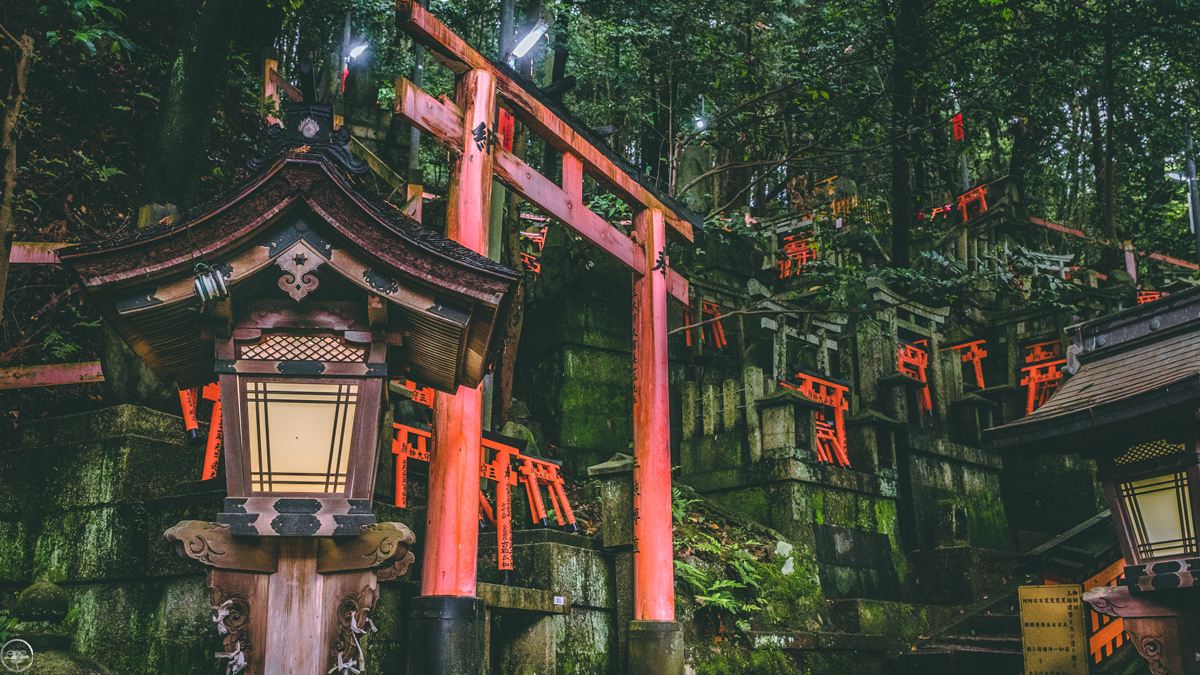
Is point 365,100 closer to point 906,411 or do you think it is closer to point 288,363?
point 906,411

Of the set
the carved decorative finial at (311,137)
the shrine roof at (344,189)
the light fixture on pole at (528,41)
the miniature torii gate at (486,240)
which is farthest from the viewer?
the light fixture on pole at (528,41)

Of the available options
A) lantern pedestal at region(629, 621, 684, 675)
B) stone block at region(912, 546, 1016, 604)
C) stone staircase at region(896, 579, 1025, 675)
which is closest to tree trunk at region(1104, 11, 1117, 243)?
stone block at region(912, 546, 1016, 604)

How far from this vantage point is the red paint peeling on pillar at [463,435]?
6.62 meters

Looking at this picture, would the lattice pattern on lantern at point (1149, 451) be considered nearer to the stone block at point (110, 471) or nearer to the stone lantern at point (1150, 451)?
the stone lantern at point (1150, 451)

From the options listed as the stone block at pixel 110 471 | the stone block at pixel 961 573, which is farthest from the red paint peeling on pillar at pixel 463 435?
the stone block at pixel 961 573

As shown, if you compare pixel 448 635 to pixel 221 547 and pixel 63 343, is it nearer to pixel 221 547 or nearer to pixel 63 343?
pixel 221 547

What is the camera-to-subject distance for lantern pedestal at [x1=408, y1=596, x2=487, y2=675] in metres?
6.29

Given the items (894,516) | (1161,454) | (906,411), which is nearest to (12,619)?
(1161,454)

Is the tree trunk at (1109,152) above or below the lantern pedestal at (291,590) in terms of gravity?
above

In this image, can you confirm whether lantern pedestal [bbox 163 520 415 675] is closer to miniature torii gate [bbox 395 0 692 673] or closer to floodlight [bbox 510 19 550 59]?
miniature torii gate [bbox 395 0 692 673]

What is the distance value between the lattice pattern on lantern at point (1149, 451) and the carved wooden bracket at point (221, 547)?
6627 millimetres

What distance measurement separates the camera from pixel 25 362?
32.4 feet

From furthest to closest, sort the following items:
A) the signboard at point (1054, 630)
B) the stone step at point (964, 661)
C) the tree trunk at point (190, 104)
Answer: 1. the stone step at point (964, 661)
2. the signboard at point (1054, 630)
3. the tree trunk at point (190, 104)

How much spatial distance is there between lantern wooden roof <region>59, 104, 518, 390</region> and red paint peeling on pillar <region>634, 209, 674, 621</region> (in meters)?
4.61
